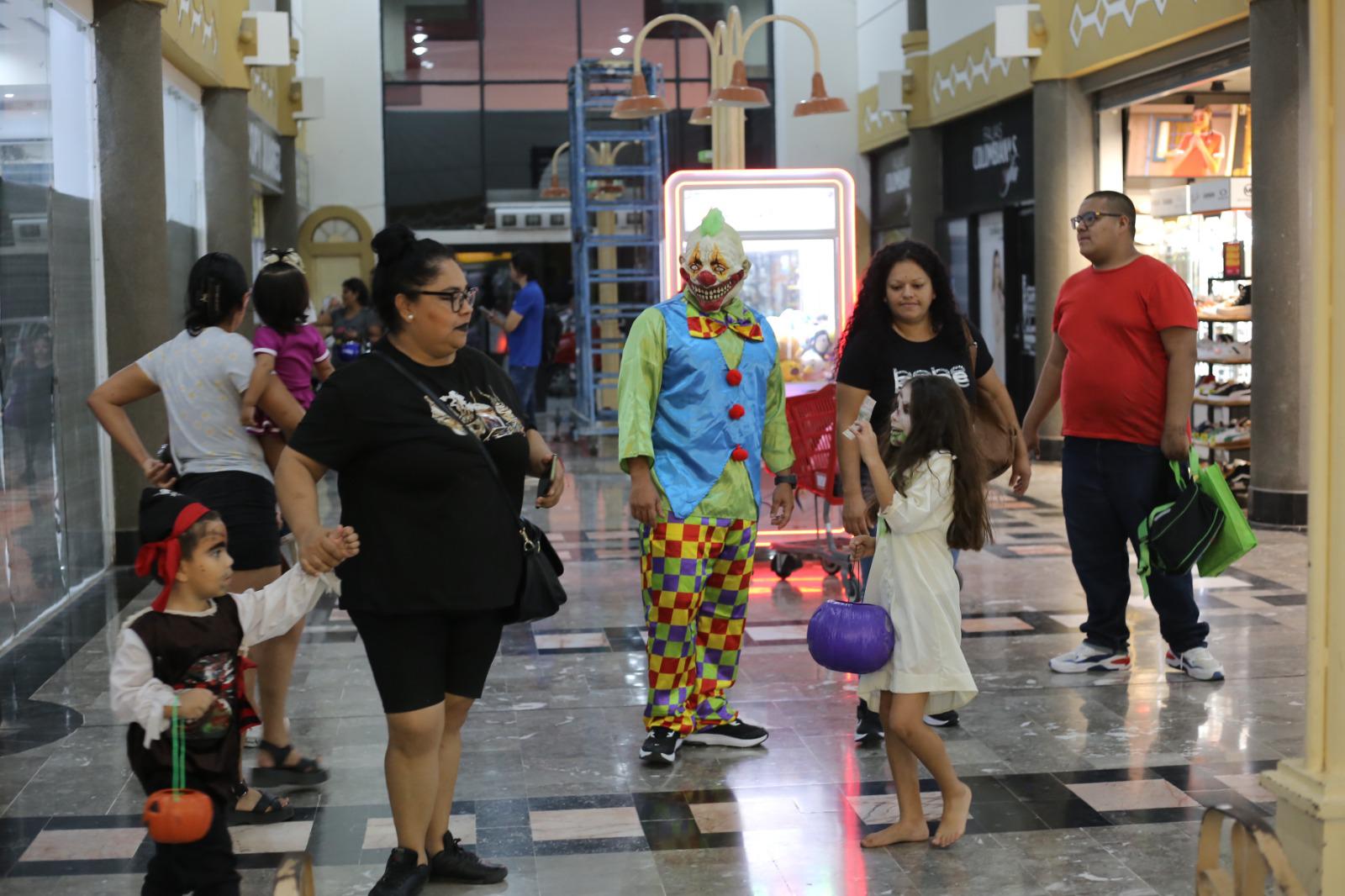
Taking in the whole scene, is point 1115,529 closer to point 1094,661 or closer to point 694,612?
point 1094,661

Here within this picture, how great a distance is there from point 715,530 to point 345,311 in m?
8.77

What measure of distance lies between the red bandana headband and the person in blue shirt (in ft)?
35.7

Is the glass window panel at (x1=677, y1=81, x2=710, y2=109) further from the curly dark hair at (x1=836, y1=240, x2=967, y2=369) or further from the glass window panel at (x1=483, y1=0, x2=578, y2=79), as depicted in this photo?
the curly dark hair at (x1=836, y1=240, x2=967, y2=369)

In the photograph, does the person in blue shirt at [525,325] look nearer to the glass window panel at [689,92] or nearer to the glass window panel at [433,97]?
the glass window panel at [433,97]

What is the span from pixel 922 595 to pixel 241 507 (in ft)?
6.64

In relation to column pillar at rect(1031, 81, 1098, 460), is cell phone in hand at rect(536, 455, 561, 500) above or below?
below

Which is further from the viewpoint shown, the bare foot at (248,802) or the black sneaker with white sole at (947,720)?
the black sneaker with white sole at (947,720)

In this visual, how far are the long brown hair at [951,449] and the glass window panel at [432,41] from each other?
19768 millimetres

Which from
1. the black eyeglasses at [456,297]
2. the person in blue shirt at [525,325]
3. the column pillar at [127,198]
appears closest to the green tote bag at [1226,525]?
the black eyeglasses at [456,297]

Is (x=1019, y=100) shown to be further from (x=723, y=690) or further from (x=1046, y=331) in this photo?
(x=723, y=690)

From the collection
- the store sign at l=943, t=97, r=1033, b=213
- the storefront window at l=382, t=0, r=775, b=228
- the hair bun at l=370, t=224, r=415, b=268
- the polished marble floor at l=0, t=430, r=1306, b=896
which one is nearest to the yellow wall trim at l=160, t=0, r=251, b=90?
the polished marble floor at l=0, t=430, r=1306, b=896

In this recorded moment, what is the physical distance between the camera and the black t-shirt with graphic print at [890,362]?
4973 millimetres

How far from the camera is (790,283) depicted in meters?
9.73

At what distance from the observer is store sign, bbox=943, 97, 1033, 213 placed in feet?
49.7
